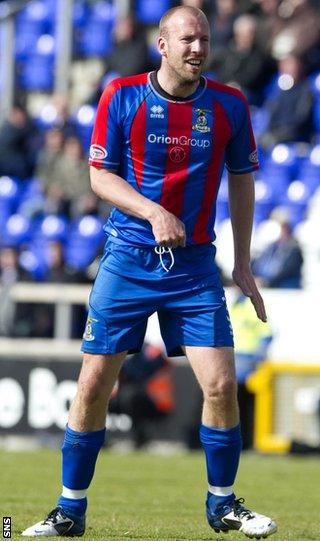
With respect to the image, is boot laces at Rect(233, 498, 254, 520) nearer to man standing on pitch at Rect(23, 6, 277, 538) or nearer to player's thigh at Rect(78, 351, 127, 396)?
man standing on pitch at Rect(23, 6, 277, 538)

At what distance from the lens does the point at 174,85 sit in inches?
261

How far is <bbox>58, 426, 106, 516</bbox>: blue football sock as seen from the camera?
265 inches

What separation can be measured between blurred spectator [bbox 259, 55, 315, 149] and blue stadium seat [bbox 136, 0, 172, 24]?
3.34 meters

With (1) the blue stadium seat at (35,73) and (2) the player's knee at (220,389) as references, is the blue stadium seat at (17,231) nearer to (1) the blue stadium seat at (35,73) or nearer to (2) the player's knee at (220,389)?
(1) the blue stadium seat at (35,73)

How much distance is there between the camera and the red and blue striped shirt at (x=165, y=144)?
21.7 ft

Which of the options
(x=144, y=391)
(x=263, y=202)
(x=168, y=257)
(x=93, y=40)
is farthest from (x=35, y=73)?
(x=168, y=257)

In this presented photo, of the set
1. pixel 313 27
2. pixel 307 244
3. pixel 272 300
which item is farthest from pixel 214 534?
pixel 313 27

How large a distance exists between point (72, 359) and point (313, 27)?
519cm

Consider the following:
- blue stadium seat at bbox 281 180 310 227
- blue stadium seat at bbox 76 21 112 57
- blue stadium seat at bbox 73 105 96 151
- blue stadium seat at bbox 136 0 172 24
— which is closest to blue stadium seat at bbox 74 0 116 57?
blue stadium seat at bbox 76 21 112 57

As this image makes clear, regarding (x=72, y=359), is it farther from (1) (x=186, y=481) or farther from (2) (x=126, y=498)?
(2) (x=126, y=498)

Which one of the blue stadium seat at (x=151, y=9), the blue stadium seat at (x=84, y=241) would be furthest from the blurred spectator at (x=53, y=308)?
the blue stadium seat at (x=151, y=9)

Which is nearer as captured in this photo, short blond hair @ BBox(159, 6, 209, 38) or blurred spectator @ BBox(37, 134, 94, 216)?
short blond hair @ BBox(159, 6, 209, 38)

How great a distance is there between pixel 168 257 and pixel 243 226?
48cm

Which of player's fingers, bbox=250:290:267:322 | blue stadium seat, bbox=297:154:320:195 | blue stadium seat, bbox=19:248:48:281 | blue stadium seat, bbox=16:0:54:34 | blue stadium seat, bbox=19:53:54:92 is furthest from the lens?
blue stadium seat, bbox=16:0:54:34
